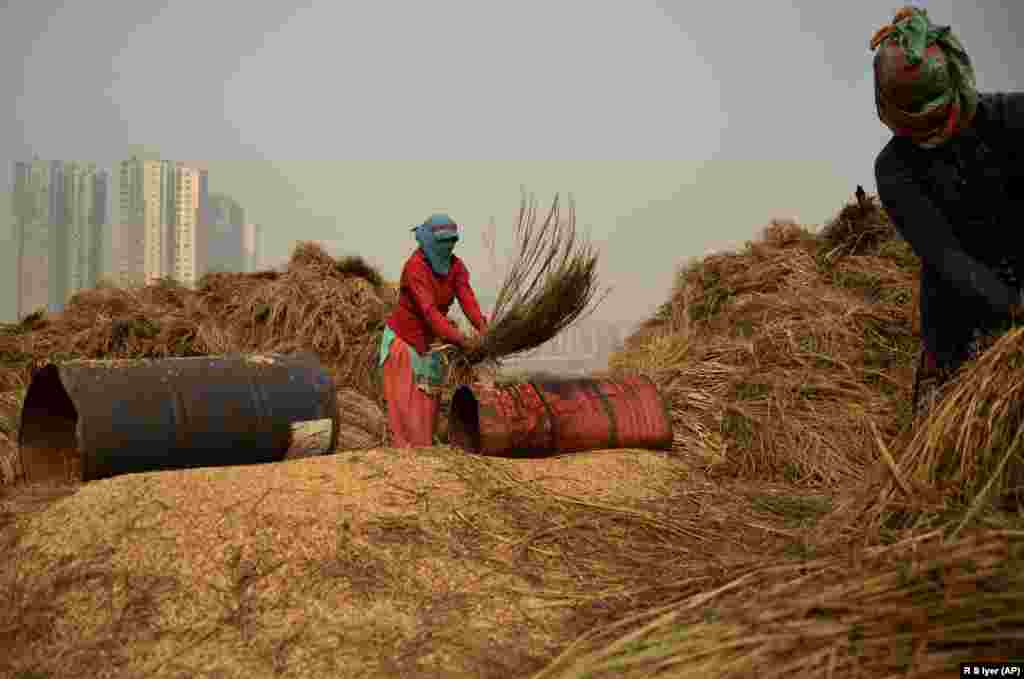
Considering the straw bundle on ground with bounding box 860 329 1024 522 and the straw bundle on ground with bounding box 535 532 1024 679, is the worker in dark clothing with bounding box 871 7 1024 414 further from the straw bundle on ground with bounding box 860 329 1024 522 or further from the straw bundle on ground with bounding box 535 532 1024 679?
the straw bundle on ground with bounding box 535 532 1024 679

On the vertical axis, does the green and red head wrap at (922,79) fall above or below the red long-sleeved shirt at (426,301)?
above

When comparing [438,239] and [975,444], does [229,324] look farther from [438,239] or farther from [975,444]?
[975,444]

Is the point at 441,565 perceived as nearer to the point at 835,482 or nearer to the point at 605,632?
the point at 605,632

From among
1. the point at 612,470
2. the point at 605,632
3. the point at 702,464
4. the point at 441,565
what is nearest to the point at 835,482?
the point at 702,464

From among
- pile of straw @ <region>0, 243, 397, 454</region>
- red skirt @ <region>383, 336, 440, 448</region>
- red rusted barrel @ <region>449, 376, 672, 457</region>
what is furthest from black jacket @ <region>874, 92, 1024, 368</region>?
pile of straw @ <region>0, 243, 397, 454</region>

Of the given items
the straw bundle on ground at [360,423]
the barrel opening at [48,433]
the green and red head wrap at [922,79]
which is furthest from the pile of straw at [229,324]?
the green and red head wrap at [922,79]

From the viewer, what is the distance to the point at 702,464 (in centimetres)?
523

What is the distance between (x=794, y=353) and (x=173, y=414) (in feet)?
12.3

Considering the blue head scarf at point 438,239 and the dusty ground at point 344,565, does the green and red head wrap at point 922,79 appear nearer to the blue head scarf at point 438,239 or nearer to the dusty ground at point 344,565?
the dusty ground at point 344,565

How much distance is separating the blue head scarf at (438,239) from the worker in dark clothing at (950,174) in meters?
2.65

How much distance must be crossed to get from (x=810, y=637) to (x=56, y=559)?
2463 mm

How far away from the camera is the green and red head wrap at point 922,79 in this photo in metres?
2.68

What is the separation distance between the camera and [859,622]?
1.64m

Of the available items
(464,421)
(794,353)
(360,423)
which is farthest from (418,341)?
(794,353)
